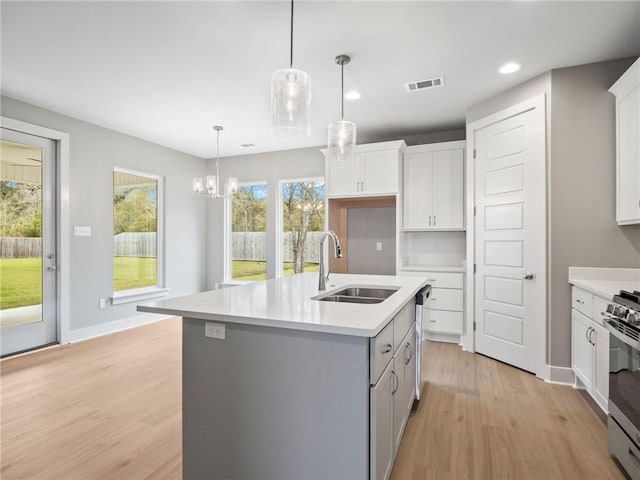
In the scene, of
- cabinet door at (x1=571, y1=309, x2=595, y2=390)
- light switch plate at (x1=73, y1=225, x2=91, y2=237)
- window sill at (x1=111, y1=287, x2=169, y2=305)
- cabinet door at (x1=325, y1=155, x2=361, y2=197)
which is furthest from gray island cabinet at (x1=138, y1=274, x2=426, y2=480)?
window sill at (x1=111, y1=287, x2=169, y2=305)

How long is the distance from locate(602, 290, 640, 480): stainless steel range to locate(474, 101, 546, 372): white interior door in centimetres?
121

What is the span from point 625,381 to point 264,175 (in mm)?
5085

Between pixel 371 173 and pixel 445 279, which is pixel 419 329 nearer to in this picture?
pixel 445 279

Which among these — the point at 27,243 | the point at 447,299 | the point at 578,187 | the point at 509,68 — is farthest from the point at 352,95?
the point at 27,243

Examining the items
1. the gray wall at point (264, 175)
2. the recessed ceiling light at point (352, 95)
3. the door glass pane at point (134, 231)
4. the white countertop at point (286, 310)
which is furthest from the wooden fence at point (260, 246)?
the white countertop at point (286, 310)

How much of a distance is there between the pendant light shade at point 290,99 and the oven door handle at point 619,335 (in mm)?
1971

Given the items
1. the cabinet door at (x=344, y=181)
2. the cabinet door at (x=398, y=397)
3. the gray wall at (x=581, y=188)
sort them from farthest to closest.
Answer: the cabinet door at (x=344, y=181) < the gray wall at (x=581, y=188) < the cabinet door at (x=398, y=397)

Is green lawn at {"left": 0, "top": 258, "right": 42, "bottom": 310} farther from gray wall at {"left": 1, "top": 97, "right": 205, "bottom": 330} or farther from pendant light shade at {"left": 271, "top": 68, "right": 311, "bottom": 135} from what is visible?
pendant light shade at {"left": 271, "top": 68, "right": 311, "bottom": 135}

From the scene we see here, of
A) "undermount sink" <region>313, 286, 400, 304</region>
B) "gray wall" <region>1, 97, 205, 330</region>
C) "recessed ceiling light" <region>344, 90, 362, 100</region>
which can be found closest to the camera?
"undermount sink" <region>313, 286, 400, 304</region>

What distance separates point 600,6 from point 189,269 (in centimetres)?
579

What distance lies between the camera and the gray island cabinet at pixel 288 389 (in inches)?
53.6

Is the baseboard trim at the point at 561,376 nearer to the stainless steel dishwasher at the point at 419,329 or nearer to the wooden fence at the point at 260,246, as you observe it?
the stainless steel dishwasher at the point at 419,329

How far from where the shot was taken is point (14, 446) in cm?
205

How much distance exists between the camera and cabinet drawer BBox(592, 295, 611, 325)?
2.27m
